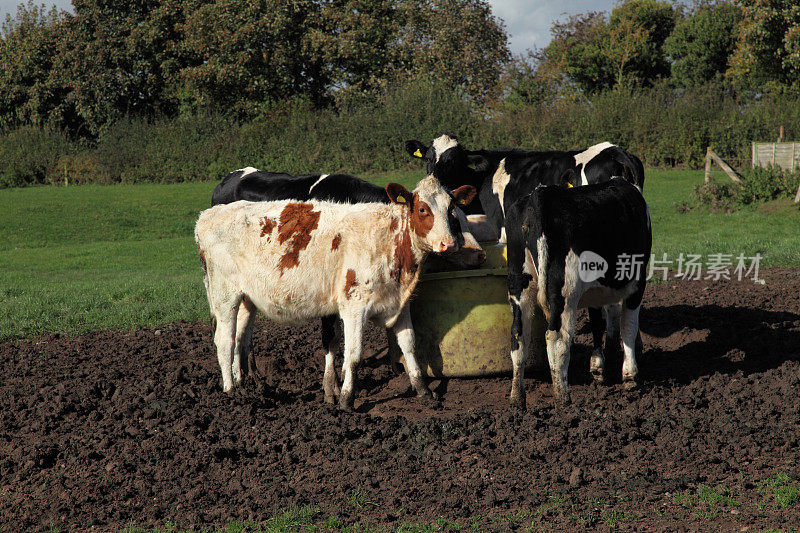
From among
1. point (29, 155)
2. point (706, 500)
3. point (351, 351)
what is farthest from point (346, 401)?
point (29, 155)

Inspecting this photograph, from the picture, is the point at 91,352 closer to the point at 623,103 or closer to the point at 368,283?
the point at 368,283

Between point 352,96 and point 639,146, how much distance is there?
40.4 feet

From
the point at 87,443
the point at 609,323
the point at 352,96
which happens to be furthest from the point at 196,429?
the point at 352,96

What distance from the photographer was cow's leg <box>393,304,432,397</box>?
6582mm

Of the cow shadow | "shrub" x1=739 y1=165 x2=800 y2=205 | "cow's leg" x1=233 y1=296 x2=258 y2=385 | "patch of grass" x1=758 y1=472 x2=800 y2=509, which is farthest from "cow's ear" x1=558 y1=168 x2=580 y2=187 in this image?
"shrub" x1=739 y1=165 x2=800 y2=205

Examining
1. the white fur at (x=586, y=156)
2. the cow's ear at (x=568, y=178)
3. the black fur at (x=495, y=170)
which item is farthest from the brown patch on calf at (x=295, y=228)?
the white fur at (x=586, y=156)

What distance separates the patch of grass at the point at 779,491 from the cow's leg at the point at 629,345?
1.96 m

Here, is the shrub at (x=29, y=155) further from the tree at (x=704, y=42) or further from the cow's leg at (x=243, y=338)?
the tree at (x=704, y=42)

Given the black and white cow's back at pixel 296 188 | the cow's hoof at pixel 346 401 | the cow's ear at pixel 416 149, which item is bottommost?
the cow's hoof at pixel 346 401

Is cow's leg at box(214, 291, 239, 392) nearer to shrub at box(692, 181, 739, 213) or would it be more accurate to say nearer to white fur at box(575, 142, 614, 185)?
white fur at box(575, 142, 614, 185)

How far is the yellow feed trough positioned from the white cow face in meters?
0.43

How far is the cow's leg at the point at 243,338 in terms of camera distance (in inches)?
275

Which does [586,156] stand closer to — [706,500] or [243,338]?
[243,338]

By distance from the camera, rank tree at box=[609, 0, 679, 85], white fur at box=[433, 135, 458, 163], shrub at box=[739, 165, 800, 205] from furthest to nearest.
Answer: tree at box=[609, 0, 679, 85], shrub at box=[739, 165, 800, 205], white fur at box=[433, 135, 458, 163]
